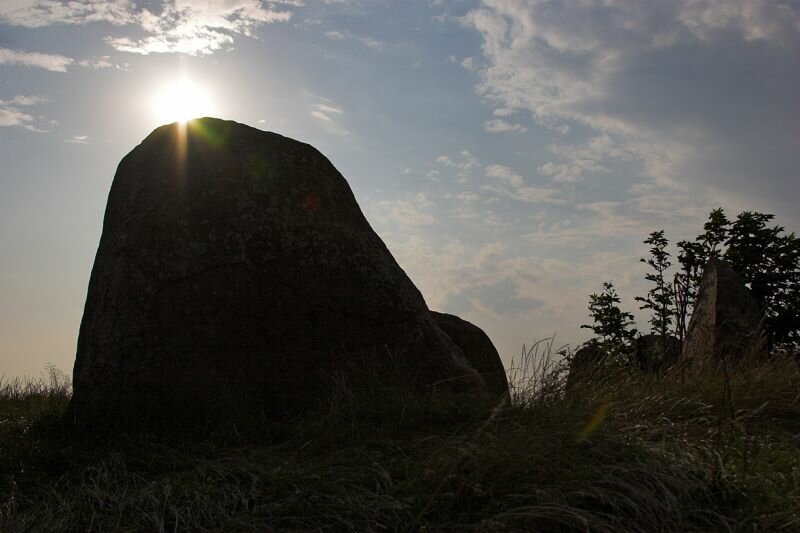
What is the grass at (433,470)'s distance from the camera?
3646 millimetres

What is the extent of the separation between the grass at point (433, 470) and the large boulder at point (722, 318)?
3713mm

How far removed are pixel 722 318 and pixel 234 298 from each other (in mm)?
6656

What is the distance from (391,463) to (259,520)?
95 cm

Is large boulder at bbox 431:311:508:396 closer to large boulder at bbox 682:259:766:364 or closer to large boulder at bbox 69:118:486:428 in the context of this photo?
large boulder at bbox 69:118:486:428

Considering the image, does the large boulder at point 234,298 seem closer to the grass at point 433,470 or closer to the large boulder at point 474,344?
the grass at point 433,470

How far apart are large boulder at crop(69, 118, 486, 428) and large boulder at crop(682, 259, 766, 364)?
4.63m

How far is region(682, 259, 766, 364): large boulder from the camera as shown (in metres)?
9.63

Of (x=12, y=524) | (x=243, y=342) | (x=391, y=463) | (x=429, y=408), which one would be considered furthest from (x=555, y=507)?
(x=243, y=342)

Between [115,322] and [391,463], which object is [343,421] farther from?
[115,322]

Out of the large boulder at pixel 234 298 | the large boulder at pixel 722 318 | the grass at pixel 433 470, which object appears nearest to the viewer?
the grass at pixel 433 470

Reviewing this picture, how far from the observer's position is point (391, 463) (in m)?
4.37

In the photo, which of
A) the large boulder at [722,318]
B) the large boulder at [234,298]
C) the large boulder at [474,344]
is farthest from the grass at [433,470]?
the large boulder at [722,318]

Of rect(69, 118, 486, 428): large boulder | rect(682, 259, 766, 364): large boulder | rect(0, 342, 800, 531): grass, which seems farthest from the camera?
rect(682, 259, 766, 364): large boulder

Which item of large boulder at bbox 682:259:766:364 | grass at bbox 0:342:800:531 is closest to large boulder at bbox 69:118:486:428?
grass at bbox 0:342:800:531
